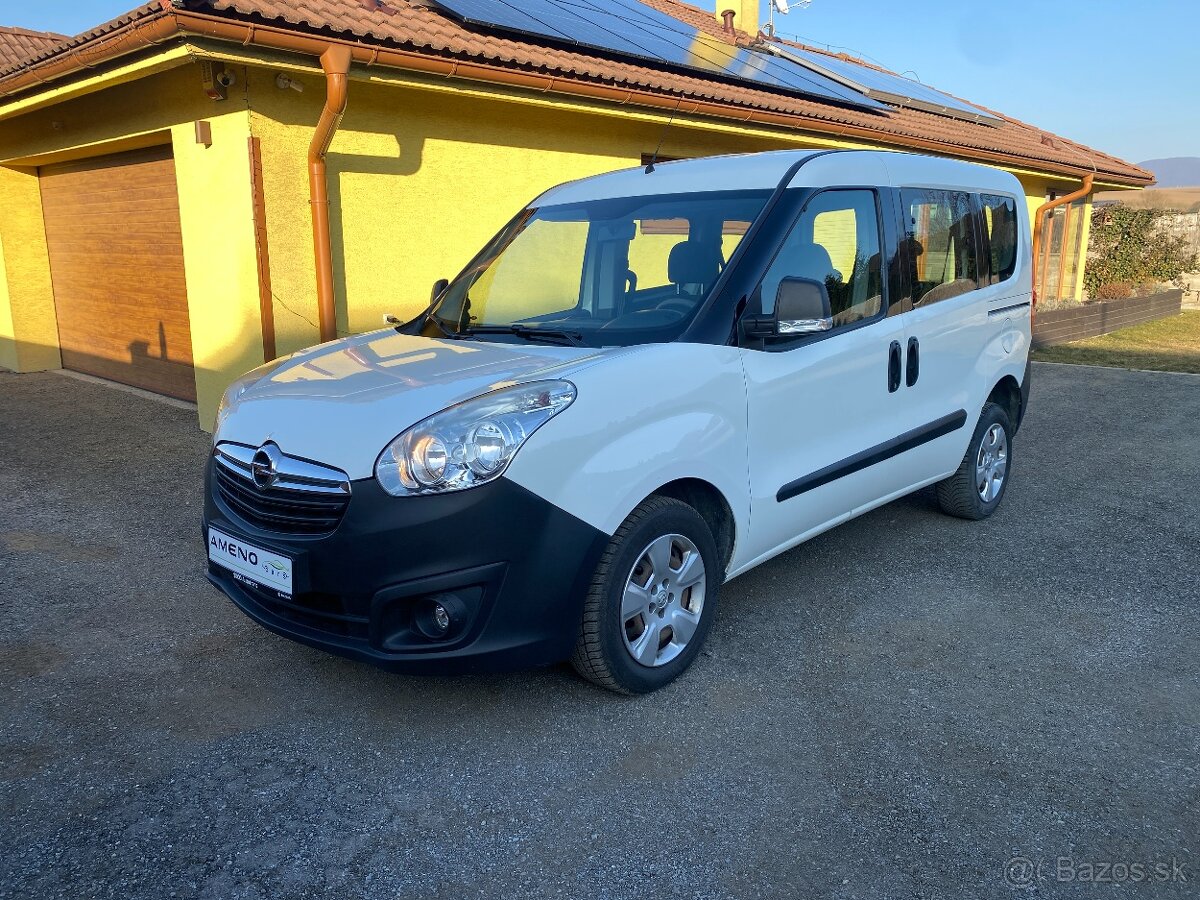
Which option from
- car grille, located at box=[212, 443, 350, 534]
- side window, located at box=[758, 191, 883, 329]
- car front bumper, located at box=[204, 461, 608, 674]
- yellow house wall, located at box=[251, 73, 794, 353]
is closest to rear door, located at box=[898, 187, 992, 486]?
side window, located at box=[758, 191, 883, 329]

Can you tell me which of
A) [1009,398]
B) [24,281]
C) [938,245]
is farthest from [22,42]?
[1009,398]

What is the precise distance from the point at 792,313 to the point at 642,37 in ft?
23.5

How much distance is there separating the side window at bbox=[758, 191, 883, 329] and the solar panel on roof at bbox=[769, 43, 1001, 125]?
31.3 feet

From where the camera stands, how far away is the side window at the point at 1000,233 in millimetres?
4984

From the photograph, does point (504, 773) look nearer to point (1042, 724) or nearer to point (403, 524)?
point (403, 524)

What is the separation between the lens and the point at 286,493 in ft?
9.46

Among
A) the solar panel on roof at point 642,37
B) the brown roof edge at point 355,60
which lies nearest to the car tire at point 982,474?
the brown roof edge at point 355,60

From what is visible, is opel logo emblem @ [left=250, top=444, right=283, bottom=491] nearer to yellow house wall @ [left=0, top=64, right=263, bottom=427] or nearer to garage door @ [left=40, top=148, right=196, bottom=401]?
yellow house wall @ [left=0, top=64, right=263, bottom=427]

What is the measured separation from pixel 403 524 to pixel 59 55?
6265 millimetres

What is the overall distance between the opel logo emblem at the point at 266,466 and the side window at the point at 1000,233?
387cm

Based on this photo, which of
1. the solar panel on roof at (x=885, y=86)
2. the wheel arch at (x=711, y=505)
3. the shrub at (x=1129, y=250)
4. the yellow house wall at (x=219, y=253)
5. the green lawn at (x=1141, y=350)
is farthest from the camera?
the shrub at (x=1129, y=250)

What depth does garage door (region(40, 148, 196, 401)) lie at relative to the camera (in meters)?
8.08

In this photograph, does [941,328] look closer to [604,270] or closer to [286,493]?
[604,270]

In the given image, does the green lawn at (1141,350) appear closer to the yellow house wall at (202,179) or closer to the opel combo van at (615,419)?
the opel combo van at (615,419)
